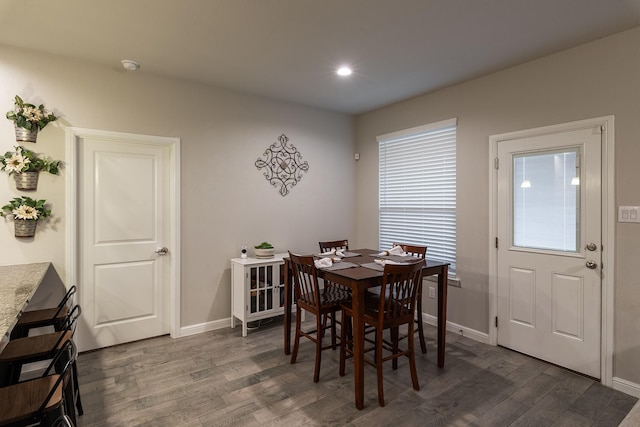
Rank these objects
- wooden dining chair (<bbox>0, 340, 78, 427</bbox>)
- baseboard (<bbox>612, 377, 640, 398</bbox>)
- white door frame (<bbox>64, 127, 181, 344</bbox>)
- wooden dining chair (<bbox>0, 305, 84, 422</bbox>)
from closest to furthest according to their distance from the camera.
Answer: wooden dining chair (<bbox>0, 340, 78, 427</bbox>) < wooden dining chair (<bbox>0, 305, 84, 422</bbox>) < baseboard (<bbox>612, 377, 640, 398</bbox>) < white door frame (<bbox>64, 127, 181, 344</bbox>)

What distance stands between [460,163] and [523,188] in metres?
0.70

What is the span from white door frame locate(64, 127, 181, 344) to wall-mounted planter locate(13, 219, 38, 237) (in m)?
0.24

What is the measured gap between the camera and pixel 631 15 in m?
2.32

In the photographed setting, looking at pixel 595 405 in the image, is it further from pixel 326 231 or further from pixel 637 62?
pixel 326 231

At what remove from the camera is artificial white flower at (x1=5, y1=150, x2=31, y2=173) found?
8.84ft

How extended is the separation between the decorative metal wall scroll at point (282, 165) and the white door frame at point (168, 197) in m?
0.95

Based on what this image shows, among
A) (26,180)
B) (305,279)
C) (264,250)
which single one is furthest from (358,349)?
(26,180)

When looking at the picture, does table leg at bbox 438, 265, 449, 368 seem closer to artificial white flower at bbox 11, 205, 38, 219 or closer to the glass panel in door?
the glass panel in door

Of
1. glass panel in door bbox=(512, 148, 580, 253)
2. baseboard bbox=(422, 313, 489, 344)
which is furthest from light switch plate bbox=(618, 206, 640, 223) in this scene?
baseboard bbox=(422, 313, 489, 344)

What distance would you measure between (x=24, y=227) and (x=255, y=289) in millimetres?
2050

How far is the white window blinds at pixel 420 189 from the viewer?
3.83 metres

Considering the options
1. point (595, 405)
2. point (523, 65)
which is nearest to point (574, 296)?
point (595, 405)

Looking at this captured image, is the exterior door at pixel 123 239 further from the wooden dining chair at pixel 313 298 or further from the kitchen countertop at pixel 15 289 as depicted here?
the wooden dining chair at pixel 313 298

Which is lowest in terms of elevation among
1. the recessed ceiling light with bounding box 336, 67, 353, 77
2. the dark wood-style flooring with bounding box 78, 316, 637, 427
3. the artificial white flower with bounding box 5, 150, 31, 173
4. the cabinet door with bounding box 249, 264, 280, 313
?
the dark wood-style flooring with bounding box 78, 316, 637, 427
